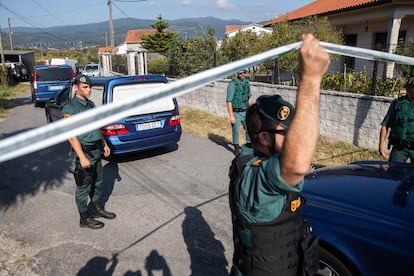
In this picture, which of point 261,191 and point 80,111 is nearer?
point 261,191

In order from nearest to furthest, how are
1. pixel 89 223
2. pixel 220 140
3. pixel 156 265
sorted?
pixel 156 265 → pixel 89 223 → pixel 220 140

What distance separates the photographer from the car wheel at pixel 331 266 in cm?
225

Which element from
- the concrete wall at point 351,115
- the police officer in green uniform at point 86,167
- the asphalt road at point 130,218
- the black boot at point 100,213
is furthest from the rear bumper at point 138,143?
the concrete wall at point 351,115

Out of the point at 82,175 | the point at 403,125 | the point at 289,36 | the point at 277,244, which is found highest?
the point at 289,36

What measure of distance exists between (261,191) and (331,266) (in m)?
1.27

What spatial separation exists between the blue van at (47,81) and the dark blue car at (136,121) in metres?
8.81

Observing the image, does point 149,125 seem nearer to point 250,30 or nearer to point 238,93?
point 238,93

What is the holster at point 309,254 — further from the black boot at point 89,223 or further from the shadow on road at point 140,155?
the shadow on road at point 140,155

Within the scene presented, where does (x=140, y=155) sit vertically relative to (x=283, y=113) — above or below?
below

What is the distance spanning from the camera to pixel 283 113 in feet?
4.99

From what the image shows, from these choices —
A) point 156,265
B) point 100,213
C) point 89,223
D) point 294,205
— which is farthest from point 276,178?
point 100,213

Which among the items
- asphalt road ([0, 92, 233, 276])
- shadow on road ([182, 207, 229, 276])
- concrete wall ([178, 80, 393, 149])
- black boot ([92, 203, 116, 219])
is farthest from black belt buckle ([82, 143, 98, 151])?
concrete wall ([178, 80, 393, 149])

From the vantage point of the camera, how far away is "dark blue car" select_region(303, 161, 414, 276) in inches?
79.0

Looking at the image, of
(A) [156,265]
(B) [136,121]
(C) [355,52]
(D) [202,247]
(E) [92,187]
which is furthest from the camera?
(B) [136,121]
